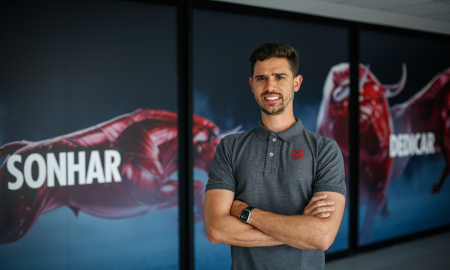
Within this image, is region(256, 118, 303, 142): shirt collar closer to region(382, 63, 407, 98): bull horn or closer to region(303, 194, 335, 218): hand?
region(303, 194, 335, 218): hand

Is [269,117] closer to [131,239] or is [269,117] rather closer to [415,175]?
[131,239]

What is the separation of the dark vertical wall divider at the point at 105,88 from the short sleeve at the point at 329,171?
77.2 inches

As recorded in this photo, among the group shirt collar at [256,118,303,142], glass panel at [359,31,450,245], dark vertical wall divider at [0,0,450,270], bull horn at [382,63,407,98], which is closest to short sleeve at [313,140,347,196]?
shirt collar at [256,118,303,142]

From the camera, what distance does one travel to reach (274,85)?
171cm

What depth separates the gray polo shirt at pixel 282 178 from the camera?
64.4 inches

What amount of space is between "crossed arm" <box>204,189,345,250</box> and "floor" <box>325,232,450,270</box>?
2.81 metres

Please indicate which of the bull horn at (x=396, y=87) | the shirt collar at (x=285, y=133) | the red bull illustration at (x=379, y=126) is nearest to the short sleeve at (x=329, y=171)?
the shirt collar at (x=285, y=133)

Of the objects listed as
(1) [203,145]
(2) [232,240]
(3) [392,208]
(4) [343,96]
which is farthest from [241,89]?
(3) [392,208]

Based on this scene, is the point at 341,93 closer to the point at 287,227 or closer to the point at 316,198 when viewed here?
the point at 316,198

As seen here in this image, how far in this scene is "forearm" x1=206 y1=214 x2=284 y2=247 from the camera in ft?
5.29

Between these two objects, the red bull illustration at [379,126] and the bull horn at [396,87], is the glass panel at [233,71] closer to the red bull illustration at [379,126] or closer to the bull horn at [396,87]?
the red bull illustration at [379,126]

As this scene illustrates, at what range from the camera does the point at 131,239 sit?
330cm

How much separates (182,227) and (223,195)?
1942 millimetres

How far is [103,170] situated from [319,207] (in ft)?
6.84
